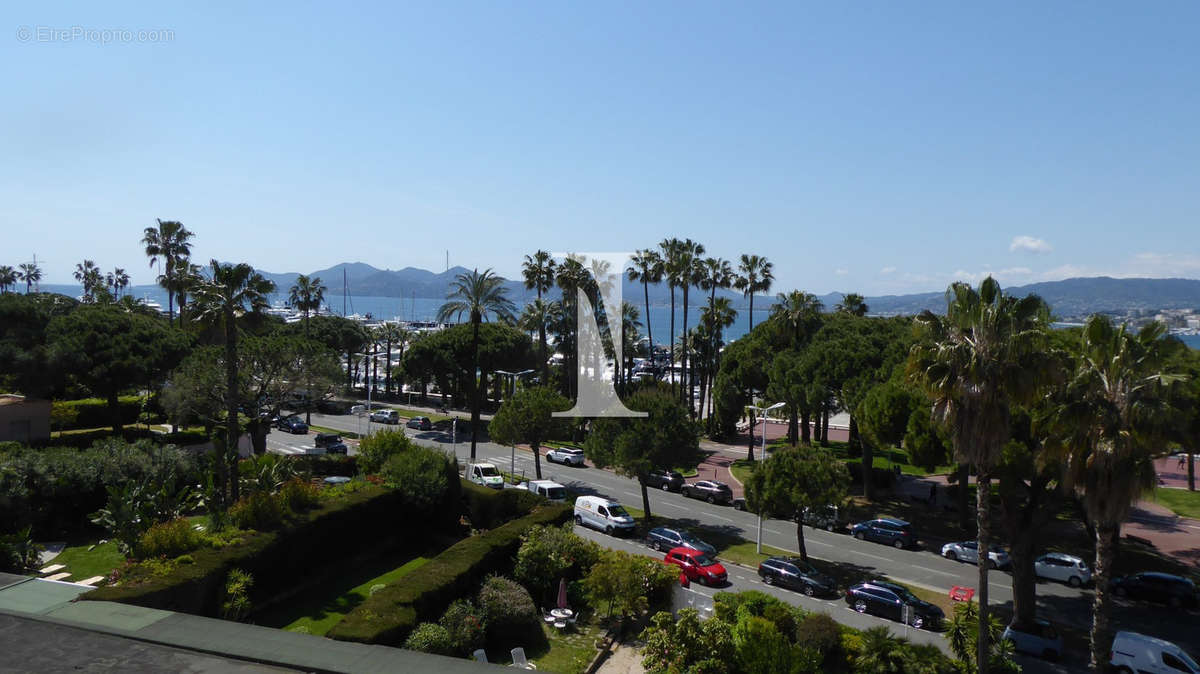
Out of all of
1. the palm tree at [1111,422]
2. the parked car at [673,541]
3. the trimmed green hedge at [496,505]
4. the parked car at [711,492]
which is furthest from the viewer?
the parked car at [711,492]

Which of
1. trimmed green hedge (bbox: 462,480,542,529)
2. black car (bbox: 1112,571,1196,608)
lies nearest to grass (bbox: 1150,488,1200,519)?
black car (bbox: 1112,571,1196,608)

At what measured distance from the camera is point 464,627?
1980cm

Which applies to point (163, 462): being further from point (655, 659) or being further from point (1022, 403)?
point (1022, 403)

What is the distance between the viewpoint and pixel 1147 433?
18219mm

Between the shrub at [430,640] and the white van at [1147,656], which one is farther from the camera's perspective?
the white van at [1147,656]

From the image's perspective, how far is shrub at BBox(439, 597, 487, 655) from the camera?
1942 centimetres

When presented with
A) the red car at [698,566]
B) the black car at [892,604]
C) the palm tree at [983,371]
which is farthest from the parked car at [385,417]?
the palm tree at [983,371]

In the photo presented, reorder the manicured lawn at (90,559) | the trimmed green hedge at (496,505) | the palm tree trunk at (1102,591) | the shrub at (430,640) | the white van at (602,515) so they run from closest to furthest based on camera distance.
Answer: the shrub at (430,640)
the palm tree trunk at (1102,591)
the manicured lawn at (90,559)
the trimmed green hedge at (496,505)
the white van at (602,515)

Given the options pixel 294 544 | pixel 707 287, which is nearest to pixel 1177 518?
pixel 707 287

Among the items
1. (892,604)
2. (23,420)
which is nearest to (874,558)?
(892,604)

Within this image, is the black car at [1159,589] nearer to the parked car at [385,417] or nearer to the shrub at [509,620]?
the shrub at [509,620]

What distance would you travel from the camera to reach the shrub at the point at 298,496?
81.7ft

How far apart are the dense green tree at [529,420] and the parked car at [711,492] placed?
9.54 metres

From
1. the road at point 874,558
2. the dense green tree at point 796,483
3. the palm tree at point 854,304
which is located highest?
the palm tree at point 854,304
